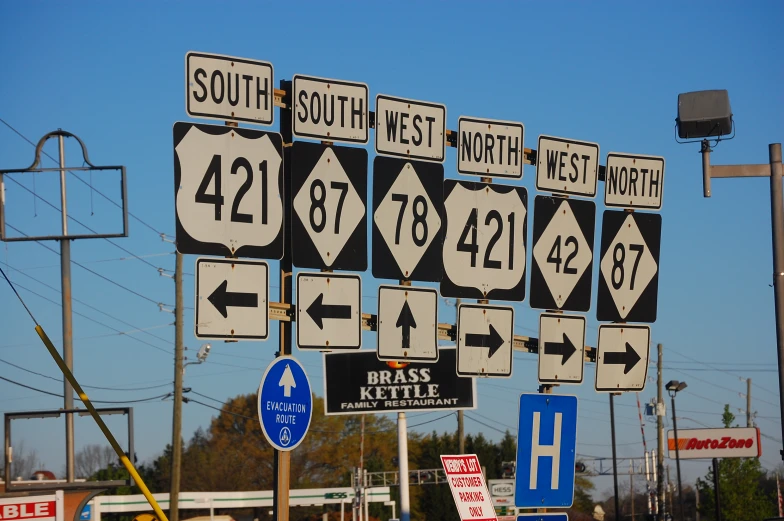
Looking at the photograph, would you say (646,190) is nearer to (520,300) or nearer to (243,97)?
(520,300)

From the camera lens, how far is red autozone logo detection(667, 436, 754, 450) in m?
65.8

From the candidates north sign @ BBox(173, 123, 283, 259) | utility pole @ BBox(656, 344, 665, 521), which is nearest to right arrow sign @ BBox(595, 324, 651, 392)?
north sign @ BBox(173, 123, 283, 259)

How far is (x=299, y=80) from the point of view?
34.0ft

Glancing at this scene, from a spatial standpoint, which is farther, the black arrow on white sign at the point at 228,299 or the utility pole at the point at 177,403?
the utility pole at the point at 177,403

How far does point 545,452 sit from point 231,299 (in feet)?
13.4

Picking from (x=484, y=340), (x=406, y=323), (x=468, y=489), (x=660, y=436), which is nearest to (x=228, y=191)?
(x=406, y=323)

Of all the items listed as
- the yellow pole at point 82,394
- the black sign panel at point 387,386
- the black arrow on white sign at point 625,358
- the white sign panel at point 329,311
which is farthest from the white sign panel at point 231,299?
the black sign panel at point 387,386

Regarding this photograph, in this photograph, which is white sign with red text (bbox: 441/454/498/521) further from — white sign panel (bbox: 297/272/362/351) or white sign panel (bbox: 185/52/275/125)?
white sign panel (bbox: 185/52/275/125)

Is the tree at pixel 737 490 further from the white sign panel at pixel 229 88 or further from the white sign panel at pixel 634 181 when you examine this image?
the white sign panel at pixel 229 88

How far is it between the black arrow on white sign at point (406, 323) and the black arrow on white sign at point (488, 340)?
0.99 meters

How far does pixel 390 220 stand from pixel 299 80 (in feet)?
5.75

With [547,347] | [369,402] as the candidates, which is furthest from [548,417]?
[369,402]

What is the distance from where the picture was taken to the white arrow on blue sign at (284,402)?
352 inches

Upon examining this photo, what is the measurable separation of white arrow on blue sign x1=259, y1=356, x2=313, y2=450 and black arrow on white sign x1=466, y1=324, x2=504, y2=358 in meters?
2.97
